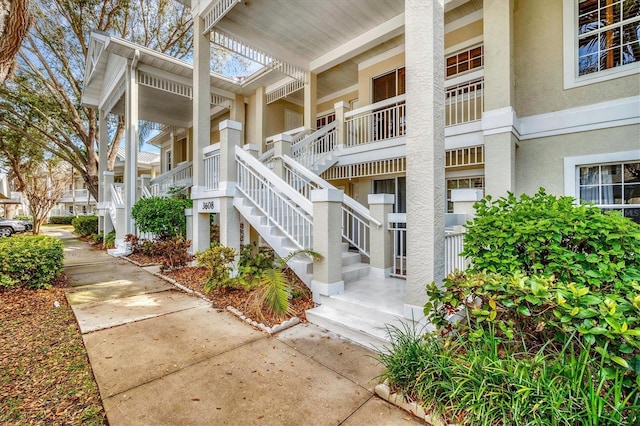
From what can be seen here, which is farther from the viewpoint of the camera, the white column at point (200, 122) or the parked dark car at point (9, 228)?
the parked dark car at point (9, 228)

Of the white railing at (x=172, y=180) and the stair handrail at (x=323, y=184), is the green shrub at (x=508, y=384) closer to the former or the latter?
the stair handrail at (x=323, y=184)

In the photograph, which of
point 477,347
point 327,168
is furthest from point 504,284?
point 327,168

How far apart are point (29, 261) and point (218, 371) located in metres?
4.99

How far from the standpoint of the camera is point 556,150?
19.5 feet

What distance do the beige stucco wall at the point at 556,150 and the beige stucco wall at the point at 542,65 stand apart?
63cm

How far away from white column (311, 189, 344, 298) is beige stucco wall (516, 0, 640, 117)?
192 inches

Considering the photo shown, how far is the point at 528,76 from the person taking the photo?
625 centimetres

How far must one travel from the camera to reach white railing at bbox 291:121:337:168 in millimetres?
8906

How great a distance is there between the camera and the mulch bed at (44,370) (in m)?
2.32

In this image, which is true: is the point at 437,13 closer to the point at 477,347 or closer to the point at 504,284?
the point at 504,284

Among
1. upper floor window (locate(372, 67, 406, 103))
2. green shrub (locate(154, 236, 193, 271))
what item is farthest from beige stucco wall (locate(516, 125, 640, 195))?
green shrub (locate(154, 236, 193, 271))

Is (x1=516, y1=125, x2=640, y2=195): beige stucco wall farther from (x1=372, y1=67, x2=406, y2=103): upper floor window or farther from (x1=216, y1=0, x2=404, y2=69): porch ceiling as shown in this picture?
(x1=216, y1=0, x2=404, y2=69): porch ceiling

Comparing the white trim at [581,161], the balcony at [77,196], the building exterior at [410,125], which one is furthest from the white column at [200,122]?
the balcony at [77,196]

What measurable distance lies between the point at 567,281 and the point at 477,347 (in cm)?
98
